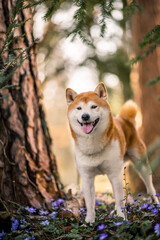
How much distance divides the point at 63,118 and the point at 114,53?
47.1 ft

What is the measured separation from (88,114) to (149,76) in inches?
109

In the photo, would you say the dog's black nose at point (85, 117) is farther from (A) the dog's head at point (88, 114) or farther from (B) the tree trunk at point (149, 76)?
(B) the tree trunk at point (149, 76)

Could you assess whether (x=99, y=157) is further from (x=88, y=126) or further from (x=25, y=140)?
(x=25, y=140)

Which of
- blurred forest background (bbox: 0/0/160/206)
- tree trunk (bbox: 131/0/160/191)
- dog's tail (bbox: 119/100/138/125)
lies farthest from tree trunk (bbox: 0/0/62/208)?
tree trunk (bbox: 131/0/160/191)

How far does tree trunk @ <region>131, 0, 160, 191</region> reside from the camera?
16.2ft

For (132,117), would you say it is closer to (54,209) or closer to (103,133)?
(103,133)

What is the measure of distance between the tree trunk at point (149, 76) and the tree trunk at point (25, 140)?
2.26 m

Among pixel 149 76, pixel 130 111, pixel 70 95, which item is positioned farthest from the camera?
pixel 149 76

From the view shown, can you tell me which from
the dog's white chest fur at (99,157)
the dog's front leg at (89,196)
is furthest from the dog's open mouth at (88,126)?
the dog's front leg at (89,196)

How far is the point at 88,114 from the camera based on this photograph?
2.75 m

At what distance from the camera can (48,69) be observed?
25.7ft

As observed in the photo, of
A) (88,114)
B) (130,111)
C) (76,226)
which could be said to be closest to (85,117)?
(88,114)

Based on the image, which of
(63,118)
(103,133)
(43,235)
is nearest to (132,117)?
(103,133)

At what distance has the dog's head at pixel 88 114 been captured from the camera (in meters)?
2.76
